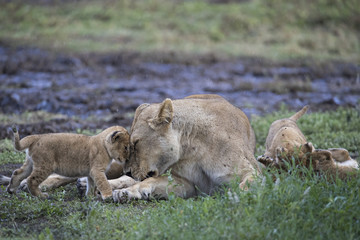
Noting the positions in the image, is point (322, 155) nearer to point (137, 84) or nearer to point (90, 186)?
point (90, 186)

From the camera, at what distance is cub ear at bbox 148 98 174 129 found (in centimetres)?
579

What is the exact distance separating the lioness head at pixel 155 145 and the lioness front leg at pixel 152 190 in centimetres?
10

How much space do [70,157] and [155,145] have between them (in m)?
0.93

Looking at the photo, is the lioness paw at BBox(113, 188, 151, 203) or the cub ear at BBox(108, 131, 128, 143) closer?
the lioness paw at BBox(113, 188, 151, 203)

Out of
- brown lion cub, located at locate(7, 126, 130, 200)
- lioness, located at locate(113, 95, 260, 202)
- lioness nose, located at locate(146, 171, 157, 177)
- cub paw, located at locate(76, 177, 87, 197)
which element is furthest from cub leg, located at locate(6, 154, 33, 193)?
lioness nose, located at locate(146, 171, 157, 177)

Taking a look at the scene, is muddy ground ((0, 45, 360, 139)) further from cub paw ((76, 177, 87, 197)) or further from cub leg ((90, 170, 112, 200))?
cub leg ((90, 170, 112, 200))

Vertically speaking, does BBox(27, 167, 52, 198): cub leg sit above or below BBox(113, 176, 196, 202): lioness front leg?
above

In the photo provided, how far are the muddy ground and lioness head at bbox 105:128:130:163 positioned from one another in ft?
11.9

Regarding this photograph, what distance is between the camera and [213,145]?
5840 millimetres

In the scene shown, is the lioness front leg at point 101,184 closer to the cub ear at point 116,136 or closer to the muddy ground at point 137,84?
the cub ear at point 116,136

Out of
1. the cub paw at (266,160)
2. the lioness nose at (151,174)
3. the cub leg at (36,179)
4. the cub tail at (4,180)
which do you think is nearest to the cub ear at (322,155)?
the cub paw at (266,160)

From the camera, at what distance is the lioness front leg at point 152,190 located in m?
5.74

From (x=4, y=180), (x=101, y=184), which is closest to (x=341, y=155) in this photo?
(x=101, y=184)

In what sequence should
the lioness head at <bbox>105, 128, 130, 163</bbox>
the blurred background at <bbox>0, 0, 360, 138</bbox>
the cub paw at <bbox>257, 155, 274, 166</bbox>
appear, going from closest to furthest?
the cub paw at <bbox>257, 155, 274, 166</bbox>
the lioness head at <bbox>105, 128, 130, 163</bbox>
the blurred background at <bbox>0, 0, 360, 138</bbox>
